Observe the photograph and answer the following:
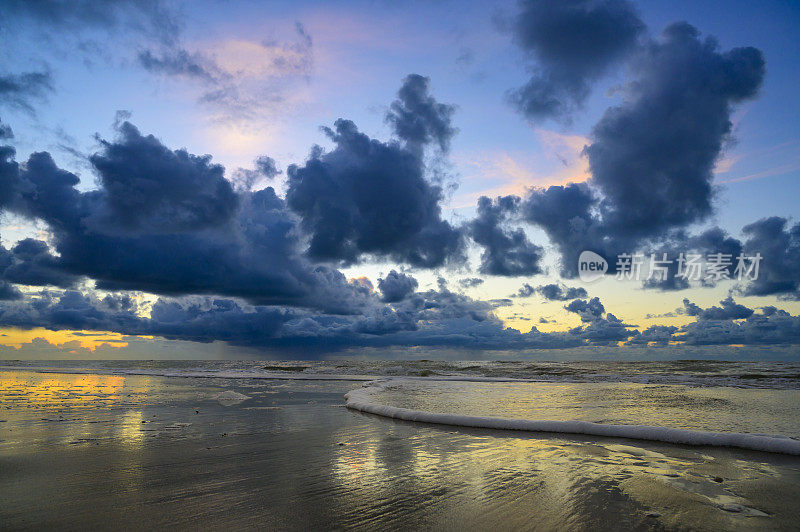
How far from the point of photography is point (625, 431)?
8383mm

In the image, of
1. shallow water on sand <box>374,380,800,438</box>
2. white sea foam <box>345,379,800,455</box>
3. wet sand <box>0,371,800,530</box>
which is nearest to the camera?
wet sand <box>0,371,800,530</box>

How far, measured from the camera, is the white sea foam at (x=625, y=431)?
7.34 metres

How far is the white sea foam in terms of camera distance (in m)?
7.34

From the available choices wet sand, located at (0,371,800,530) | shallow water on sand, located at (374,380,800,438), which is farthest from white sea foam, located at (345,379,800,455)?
shallow water on sand, located at (374,380,800,438)

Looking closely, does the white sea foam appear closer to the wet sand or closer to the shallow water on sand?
the wet sand

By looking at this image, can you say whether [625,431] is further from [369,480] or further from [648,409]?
[369,480]

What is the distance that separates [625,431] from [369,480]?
540cm

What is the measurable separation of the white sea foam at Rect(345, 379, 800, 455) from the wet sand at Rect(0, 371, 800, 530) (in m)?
0.41

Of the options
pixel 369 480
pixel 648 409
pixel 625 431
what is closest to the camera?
pixel 369 480

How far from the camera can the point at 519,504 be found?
14.7 ft

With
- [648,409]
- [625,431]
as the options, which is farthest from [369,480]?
[648,409]

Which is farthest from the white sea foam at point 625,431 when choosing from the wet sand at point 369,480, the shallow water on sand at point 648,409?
the shallow water on sand at point 648,409

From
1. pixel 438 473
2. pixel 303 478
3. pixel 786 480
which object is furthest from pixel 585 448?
pixel 303 478

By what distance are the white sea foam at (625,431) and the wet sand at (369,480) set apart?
406 millimetres
